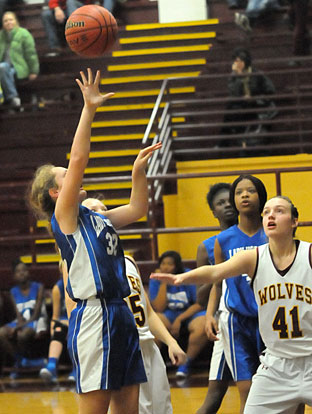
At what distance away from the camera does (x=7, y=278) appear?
10055 mm

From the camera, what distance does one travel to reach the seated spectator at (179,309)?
8.58m

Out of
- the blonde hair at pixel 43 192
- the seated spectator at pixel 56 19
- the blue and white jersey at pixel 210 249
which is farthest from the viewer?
the seated spectator at pixel 56 19

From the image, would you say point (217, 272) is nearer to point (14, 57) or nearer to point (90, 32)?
point (90, 32)

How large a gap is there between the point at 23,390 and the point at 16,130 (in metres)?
5.55

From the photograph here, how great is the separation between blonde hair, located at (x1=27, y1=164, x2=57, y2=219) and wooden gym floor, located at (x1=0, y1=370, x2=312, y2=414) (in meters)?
3.12

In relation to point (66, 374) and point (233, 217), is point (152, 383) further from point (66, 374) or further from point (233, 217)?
point (66, 374)

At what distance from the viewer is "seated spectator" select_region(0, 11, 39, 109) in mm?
12969

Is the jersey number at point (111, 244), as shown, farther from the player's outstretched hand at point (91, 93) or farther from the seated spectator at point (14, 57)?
the seated spectator at point (14, 57)

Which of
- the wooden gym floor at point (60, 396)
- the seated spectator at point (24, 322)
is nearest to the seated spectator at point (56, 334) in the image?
the wooden gym floor at point (60, 396)

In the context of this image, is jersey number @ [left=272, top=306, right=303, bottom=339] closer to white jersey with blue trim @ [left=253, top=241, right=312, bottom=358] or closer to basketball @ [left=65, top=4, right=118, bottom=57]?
white jersey with blue trim @ [left=253, top=241, right=312, bottom=358]

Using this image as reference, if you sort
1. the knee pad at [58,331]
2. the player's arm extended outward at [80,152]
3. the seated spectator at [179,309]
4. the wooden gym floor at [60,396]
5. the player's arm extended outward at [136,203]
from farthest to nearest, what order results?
the knee pad at [58,331]
the seated spectator at [179,309]
the wooden gym floor at [60,396]
the player's arm extended outward at [136,203]
the player's arm extended outward at [80,152]

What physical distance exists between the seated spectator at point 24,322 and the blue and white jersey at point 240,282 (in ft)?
13.2

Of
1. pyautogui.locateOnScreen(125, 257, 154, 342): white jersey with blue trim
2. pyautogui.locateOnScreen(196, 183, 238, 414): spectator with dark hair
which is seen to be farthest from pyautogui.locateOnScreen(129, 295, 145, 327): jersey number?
pyautogui.locateOnScreen(196, 183, 238, 414): spectator with dark hair

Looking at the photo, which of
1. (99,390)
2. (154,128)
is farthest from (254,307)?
(154,128)
